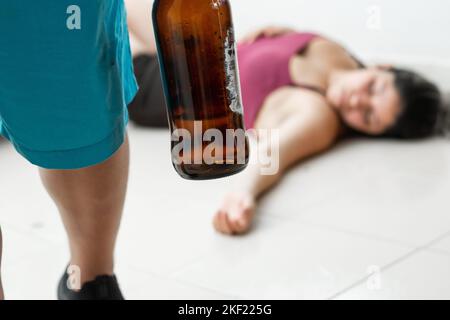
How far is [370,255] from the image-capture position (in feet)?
4.47

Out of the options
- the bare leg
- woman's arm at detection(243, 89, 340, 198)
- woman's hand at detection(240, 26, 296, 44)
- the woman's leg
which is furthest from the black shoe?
woman's hand at detection(240, 26, 296, 44)

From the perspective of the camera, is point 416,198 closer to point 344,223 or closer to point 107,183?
point 344,223

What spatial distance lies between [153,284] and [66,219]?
0.32 meters

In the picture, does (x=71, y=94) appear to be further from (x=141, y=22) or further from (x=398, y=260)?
(x=141, y=22)

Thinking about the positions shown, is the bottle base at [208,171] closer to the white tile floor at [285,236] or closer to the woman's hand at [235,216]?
the white tile floor at [285,236]

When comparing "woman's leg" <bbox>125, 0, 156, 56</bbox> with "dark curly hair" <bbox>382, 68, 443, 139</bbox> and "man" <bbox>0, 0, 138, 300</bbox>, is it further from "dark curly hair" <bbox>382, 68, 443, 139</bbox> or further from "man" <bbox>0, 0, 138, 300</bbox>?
"man" <bbox>0, 0, 138, 300</bbox>

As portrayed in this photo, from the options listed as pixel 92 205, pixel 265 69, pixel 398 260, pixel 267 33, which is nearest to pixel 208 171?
pixel 92 205

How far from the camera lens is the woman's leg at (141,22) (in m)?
2.02

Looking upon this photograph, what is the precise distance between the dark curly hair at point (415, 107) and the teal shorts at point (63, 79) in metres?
1.26

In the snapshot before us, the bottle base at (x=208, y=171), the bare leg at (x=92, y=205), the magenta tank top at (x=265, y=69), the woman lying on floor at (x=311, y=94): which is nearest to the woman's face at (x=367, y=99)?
the woman lying on floor at (x=311, y=94)

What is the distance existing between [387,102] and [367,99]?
0.20 ft

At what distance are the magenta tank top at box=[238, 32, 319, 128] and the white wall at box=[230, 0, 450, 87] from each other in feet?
0.63

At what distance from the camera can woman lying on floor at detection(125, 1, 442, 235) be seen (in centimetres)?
201
